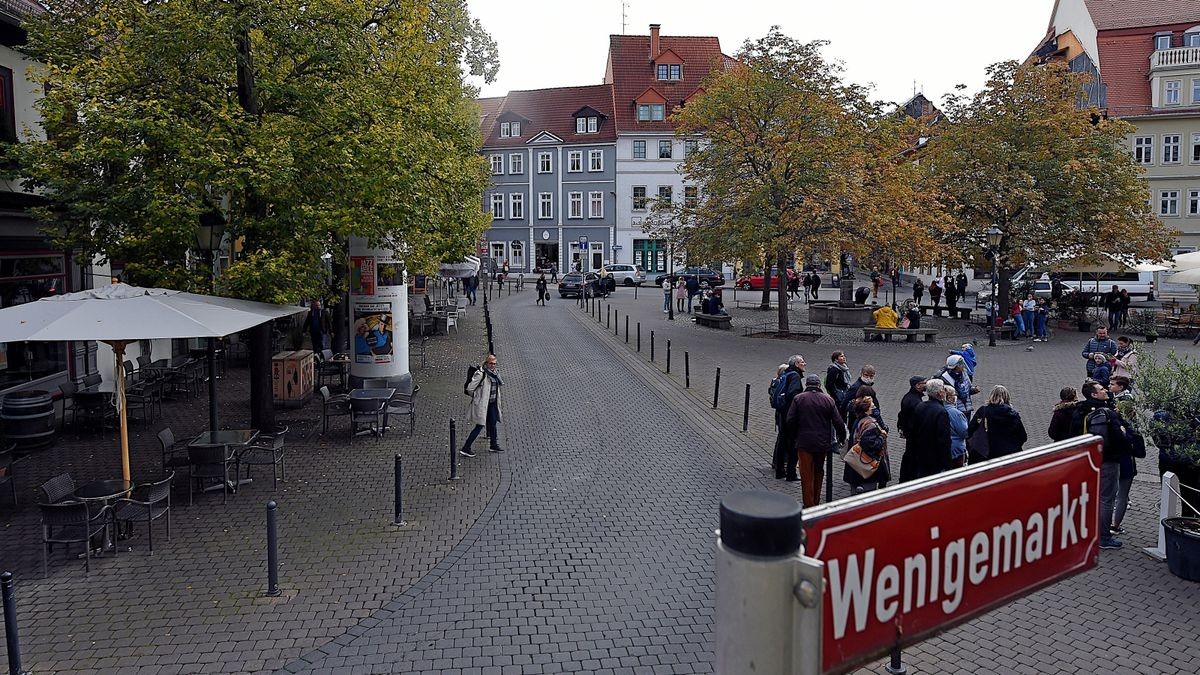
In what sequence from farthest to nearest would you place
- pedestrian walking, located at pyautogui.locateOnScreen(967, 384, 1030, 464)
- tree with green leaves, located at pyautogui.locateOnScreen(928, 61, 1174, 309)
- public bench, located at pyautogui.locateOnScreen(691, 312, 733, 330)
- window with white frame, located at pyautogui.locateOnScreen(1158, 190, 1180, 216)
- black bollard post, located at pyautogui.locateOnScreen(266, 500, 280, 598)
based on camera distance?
window with white frame, located at pyautogui.locateOnScreen(1158, 190, 1180, 216)
public bench, located at pyautogui.locateOnScreen(691, 312, 733, 330)
tree with green leaves, located at pyautogui.locateOnScreen(928, 61, 1174, 309)
pedestrian walking, located at pyautogui.locateOnScreen(967, 384, 1030, 464)
black bollard post, located at pyautogui.locateOnScreen(266, 500, 280, 598)

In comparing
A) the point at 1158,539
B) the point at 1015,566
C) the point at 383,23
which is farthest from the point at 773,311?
the point at 1015,566

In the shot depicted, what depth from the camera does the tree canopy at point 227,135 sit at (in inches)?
487

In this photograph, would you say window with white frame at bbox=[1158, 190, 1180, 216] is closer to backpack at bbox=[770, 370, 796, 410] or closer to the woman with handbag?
backpack at bbox=[770, 370, 796, 410]

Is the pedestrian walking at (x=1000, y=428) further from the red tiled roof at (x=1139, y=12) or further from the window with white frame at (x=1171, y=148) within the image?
the red tiled roof at (x=1139, y=12)

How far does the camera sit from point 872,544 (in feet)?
8.58

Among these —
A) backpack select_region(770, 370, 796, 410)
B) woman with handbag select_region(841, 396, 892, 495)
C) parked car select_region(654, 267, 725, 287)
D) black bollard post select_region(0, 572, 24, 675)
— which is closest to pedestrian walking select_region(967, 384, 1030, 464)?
woman with handbag select_region(841, 396, 892, 495)

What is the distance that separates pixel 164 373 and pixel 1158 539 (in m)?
17.3

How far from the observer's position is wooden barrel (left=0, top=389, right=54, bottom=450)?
13492mm

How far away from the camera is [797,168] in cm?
2777

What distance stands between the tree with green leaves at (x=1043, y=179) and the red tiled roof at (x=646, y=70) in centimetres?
3314

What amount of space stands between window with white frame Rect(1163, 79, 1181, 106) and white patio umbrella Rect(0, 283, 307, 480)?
55.4 metres

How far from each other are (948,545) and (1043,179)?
3217 cm

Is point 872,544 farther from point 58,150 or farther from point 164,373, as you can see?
point 164,373

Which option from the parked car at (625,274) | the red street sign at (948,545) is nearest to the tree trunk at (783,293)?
the red street sign at (948,545)
